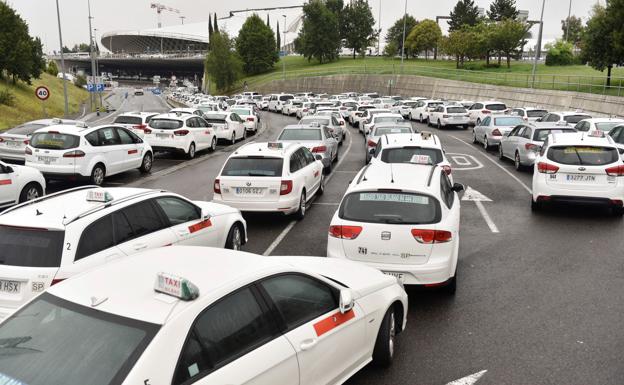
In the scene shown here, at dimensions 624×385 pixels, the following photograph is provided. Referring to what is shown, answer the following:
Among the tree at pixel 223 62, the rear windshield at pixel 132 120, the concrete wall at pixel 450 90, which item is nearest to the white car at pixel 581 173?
the rear windshield at pixel 132 120

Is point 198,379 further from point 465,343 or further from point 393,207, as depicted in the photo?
point 393,207

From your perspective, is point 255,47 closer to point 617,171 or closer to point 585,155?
point 585,155

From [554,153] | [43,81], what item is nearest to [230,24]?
[43,81]

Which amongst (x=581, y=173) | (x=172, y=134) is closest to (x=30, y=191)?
(x=172, y=134)

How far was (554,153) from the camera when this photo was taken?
40.1ft

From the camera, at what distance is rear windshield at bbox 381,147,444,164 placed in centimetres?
1258

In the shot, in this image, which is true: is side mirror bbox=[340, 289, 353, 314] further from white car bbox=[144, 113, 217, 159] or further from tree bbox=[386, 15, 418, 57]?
tree bbox=[386, 15, 418, 57]

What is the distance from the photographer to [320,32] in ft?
383

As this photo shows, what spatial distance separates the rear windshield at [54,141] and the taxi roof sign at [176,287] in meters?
12.6

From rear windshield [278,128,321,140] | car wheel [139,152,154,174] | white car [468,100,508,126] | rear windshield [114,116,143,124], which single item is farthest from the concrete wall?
car wheel [139,152,154,174]

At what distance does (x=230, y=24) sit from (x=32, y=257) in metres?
199

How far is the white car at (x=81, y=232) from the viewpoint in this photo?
18.7 ft

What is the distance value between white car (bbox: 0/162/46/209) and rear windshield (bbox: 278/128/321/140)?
298 inches

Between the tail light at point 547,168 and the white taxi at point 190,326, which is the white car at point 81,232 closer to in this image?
the white taxi at point 190,326
